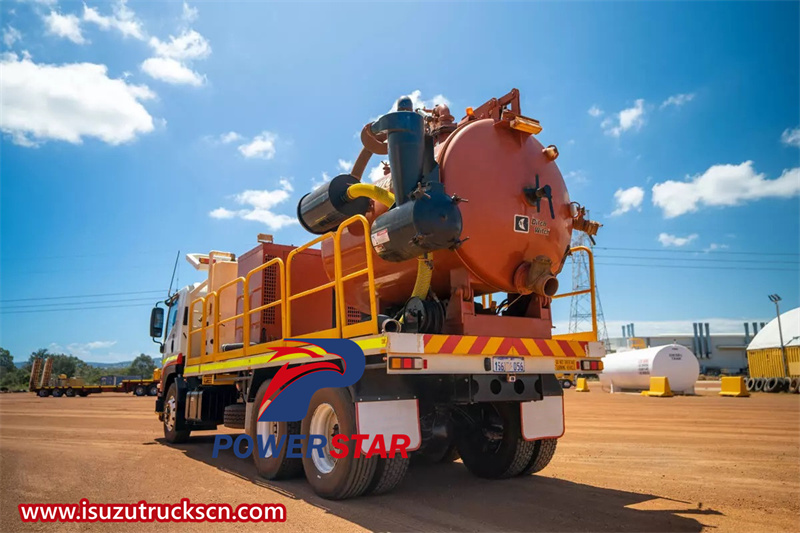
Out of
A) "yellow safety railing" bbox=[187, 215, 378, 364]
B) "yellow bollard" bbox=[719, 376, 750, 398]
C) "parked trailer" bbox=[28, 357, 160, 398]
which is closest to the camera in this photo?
"yellow safety railing" bbox=[187, 215, 378, 364]

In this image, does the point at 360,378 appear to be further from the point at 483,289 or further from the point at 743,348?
the point at 743,348

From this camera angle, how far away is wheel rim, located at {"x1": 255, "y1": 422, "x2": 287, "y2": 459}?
645 centimetres

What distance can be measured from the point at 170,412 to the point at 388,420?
23.6 ft

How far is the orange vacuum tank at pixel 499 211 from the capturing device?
18.5 ft

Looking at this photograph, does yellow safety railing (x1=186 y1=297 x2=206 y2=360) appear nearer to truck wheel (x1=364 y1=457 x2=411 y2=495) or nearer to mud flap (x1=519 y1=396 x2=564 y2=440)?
truck wheel (x1=364 y1=457 x2=411 y2=495)

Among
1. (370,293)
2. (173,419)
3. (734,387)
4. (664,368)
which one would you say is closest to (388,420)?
(370,293)

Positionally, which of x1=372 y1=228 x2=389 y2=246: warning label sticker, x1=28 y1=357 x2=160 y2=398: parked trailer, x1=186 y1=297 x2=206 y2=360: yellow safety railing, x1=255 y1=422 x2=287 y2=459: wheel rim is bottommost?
x1=28 y1=357 x2=160 y2=398: parked trailer

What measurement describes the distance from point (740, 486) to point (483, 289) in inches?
144

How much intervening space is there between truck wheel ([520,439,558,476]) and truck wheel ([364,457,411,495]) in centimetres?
192

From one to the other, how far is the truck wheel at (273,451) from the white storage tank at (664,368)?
2226 centimetres

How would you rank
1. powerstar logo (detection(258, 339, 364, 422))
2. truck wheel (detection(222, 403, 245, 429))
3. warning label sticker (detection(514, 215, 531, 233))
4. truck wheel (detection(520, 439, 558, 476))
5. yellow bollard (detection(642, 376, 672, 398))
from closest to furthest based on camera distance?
1. powerstar logo (detection(258, 339, 364, 422))
2. warning label sticker (detection(514, 215, 531, 233))
3. truck wheel (detection(520, 439, 558, 476))
4. truck wheel (detection(222, 403, 245, 429))
5. yellow bollard (detection(642, 376, 672, 398))

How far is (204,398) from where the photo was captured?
30.3 feet

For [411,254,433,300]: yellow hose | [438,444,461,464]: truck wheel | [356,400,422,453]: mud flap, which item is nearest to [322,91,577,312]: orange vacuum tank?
[411,254,433,300]: yellow hose

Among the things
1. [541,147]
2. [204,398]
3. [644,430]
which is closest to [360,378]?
[541,147]
